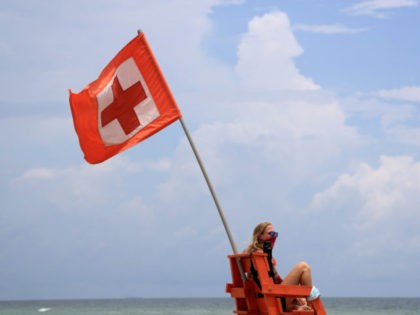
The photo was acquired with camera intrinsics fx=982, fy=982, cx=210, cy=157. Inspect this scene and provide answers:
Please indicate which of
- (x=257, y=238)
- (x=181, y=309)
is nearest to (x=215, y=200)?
(x=257, y=238)

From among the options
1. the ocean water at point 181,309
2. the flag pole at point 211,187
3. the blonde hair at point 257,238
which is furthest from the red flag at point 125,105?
the ocean water at point 181,309

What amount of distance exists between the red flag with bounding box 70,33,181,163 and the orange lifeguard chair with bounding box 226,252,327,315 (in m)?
2.00

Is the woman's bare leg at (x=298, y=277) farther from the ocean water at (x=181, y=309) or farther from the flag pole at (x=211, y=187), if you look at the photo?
the ocean water at (x=181, y=309)

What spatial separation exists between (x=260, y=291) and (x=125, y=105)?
291 cm

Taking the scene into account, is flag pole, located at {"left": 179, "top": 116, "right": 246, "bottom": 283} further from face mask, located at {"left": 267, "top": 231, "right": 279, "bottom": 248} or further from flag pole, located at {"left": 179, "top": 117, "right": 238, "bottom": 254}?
face mask, located at {"left": 267, "top": 231, "right": 279, "bottom": 248}

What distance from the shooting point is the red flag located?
39.0 feet

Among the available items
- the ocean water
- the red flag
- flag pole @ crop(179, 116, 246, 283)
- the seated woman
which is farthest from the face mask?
the ocean water

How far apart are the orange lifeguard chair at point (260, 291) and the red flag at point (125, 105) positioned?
6.55 ft

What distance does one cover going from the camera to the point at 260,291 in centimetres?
1088

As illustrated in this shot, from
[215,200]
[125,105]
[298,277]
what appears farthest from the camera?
[125,105]

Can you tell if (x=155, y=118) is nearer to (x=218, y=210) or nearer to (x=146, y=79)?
(x=146, y=79)

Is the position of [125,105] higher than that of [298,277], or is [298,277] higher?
[125,105]

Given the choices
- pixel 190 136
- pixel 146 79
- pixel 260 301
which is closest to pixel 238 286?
pixel 260 301

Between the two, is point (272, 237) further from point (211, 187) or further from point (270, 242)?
point (211, 187)
